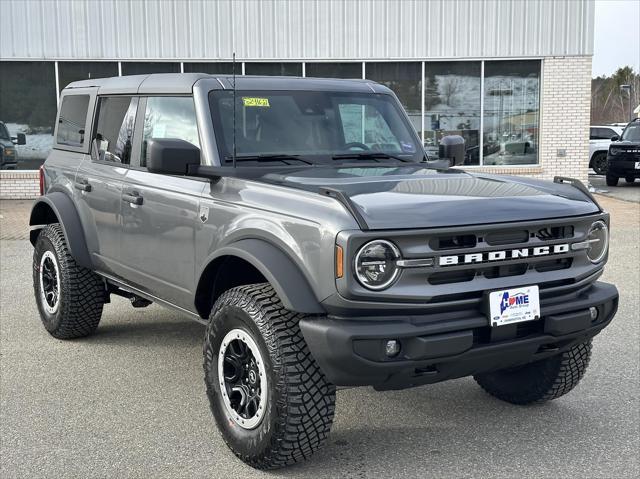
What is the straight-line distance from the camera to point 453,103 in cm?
1677

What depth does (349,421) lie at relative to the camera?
426 centimetres

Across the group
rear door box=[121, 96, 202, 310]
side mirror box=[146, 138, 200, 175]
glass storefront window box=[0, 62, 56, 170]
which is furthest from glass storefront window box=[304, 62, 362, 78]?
side mirror box=[146, 138, 200, 175]

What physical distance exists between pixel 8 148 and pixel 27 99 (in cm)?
111

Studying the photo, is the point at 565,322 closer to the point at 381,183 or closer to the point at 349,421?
the point at 381,183

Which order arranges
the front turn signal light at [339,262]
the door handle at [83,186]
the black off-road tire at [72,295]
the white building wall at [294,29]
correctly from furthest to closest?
the white building wall at [294,29]
the black off-road tire at [72,295]
the door handle at [83,186]
the front turn signal light at [339,262]

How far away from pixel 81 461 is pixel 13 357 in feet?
6.62

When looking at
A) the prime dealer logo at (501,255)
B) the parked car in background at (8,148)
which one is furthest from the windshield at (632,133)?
the prime dealer logo at (501,255)

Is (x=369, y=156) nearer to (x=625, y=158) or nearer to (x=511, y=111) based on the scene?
(x=511, y=111)

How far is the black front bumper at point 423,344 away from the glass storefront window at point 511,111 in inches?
544

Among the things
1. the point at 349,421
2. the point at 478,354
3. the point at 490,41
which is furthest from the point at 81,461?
the point at 490,41

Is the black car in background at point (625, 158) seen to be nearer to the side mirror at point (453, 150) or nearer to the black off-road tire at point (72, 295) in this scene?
the side mirror at point (453, 150)

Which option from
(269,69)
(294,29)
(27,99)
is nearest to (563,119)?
(294,29)

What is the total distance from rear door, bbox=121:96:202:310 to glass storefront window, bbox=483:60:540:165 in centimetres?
1295

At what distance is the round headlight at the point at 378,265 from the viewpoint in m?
3.19
